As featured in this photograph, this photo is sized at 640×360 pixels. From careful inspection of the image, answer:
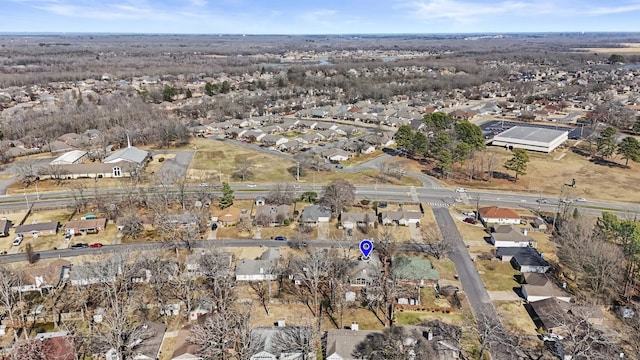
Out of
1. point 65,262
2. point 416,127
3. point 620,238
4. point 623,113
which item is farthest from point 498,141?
point 65,262

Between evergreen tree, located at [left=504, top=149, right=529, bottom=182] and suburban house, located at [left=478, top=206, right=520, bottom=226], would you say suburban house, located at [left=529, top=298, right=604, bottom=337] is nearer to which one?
suburban house, located at [left=478, top=206, right=520, bottom=226]

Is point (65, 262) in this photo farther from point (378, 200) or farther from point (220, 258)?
point (378, 200)

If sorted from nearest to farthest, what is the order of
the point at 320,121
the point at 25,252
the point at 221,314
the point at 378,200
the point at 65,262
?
the point at 221,314 < the point at 65,262 < the point at 25,252 < the point at 378,200 < the point at 320,121

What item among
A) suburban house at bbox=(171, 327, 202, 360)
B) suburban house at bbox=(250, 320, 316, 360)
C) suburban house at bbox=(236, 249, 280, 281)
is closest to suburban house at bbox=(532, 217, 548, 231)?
suburban house at bbox=(236, 249, 280, 281)

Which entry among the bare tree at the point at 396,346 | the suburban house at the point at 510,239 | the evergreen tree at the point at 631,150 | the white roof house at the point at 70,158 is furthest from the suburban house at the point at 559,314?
the white roof house at the point at 70,158

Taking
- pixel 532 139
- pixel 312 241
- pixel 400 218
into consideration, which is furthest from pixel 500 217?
pixel 532 139

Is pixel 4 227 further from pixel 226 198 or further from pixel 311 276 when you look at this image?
pixel 311 276
